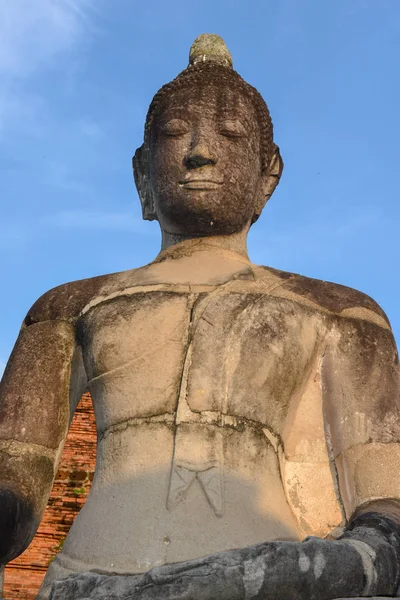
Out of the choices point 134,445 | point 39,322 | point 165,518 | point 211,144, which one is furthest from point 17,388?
point 211,144

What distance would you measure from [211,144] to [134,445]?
1.56m

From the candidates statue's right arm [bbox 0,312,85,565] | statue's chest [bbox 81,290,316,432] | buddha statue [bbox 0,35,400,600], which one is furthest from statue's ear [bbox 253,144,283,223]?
statue's right arm [bbox 0,312,85,565]

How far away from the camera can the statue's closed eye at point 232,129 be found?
5129mm

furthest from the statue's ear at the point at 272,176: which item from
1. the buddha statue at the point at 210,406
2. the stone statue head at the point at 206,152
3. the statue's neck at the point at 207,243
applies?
the statue's neck at the point at 207,243

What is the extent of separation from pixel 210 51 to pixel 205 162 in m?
1.01

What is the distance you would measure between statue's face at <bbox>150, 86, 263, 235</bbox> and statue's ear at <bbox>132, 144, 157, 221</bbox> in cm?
15

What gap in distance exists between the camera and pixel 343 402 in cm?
459

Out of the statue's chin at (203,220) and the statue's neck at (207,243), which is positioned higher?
the statue's chin at (203,220)

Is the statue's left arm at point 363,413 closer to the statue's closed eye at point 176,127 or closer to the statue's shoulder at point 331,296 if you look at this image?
the statue's shoulder at point 331,296

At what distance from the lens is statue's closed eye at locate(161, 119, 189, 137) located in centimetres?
514

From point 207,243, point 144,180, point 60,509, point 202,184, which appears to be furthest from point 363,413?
point 60,509

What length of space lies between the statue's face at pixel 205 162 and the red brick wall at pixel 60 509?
6.84 meters

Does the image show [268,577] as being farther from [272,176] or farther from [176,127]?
[272,176]

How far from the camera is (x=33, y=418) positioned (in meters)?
4.72
